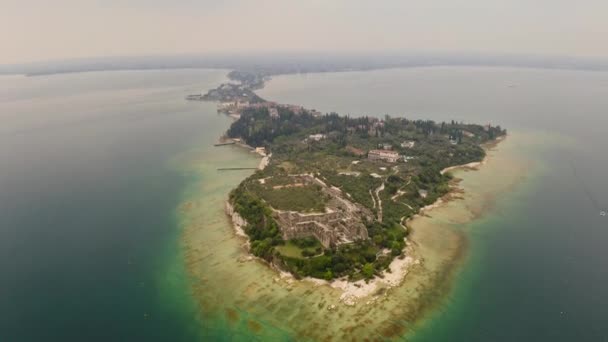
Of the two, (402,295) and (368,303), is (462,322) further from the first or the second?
(368,303)

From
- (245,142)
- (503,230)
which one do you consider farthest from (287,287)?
(245,142)

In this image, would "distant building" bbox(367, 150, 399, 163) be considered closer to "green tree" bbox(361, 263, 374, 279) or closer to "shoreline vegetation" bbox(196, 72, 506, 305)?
"shoreline vegetation" bbox(196, 72, 506, 305)

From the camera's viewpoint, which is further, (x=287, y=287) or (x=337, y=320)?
(x=287, y=287)

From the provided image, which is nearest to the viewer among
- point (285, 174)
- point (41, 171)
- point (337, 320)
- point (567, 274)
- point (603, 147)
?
point (337, 320)

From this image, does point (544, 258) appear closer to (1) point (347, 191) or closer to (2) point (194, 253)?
(1) point (347, 191)

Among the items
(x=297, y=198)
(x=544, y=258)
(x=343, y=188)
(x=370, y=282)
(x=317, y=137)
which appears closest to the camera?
(x=370, y=282)

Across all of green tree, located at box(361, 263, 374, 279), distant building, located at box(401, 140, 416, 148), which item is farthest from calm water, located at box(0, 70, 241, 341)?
distant building, located at box(401, 140, 416, 148)

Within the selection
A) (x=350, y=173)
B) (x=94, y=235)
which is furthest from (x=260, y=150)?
(x=94, y=235)
